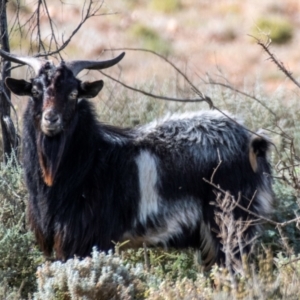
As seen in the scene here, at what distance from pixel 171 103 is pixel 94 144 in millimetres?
4266

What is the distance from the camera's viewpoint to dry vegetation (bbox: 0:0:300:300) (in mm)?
5895

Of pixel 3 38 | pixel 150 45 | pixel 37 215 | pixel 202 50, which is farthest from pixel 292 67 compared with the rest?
pixel 37 215

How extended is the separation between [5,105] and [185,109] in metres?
2.85

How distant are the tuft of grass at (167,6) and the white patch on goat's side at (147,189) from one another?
743 inches

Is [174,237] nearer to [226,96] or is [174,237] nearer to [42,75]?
[42,75]

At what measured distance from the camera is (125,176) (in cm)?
711

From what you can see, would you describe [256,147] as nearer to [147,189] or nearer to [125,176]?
[147,189]

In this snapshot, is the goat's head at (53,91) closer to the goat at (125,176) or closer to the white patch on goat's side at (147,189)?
the goat at (125,176)

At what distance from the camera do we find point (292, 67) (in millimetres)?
20031

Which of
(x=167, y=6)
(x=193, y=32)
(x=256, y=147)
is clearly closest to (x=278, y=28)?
(x=193, y=32)

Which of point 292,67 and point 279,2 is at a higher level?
point 279,2

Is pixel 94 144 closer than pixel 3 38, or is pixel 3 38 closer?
pixel 94 144

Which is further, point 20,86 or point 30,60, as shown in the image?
point 30,60

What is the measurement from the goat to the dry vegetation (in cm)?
22
